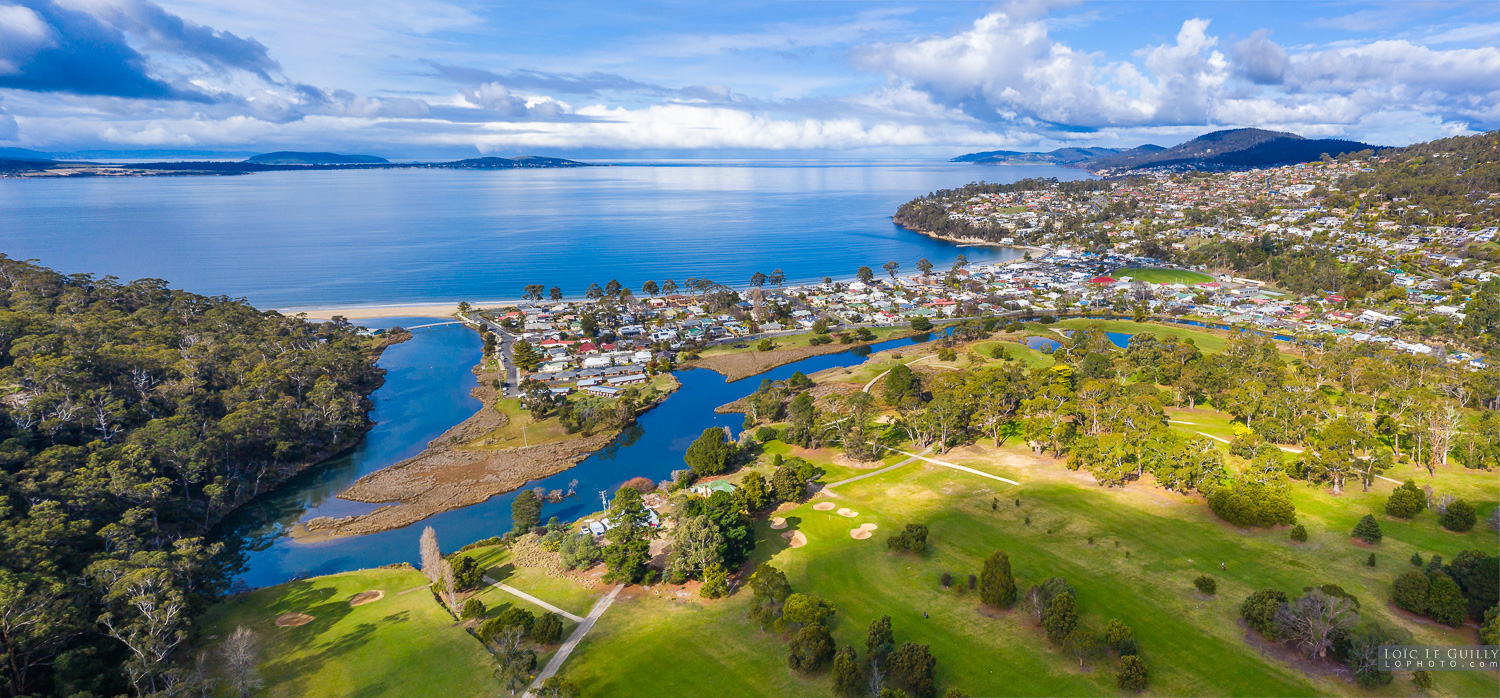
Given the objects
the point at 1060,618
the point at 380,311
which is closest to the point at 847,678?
the point at 1060,618

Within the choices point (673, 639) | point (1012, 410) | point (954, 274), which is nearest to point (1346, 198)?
point (954, 274)

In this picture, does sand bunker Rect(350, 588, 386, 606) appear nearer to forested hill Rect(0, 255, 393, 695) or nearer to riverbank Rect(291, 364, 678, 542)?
forested hill Rect(0, 255, 393, 695)

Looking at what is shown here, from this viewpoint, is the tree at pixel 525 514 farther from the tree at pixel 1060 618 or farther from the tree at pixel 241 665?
the tree at pixel 1060 618

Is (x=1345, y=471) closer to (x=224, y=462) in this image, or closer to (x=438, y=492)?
(x=438, y=492)

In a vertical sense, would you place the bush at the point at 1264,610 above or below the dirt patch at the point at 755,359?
above

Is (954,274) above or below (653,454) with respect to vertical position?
above

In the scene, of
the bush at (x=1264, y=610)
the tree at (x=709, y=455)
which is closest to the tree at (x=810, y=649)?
the bush at (x=1264, y=610)
